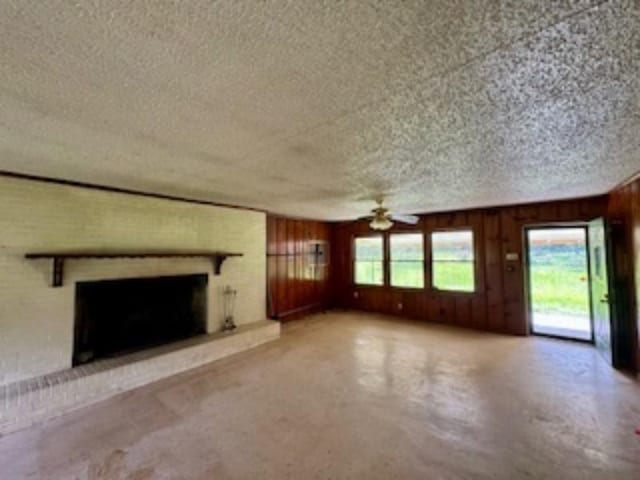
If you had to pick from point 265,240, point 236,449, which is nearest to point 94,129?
point 236,449

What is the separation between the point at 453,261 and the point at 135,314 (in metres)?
5.82

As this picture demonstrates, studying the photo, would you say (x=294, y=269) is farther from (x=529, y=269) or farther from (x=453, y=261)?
(x=529, y=269)

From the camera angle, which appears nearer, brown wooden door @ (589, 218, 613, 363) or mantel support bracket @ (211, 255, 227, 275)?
brown wooden door @ (589, 218, 613, 363)

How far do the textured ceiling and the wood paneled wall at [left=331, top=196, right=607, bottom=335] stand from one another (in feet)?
8.16

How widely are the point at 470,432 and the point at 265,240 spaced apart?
4502mm

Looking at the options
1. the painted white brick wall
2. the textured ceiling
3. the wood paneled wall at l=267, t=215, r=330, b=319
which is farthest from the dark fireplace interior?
the wood paneled wall at l=267, t=215, r=330, b=319

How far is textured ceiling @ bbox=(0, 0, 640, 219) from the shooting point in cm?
108

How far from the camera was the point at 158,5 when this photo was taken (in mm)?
1017

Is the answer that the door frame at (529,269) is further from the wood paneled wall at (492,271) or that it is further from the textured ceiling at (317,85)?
the textured ceiling at (317,85)

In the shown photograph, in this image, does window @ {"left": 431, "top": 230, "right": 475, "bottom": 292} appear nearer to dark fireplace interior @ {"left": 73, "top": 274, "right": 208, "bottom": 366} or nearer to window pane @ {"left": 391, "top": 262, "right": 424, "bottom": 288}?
window pane @ {"left": 391, "top": 262, "right": 424, "bottom": 288}

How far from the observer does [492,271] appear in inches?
228

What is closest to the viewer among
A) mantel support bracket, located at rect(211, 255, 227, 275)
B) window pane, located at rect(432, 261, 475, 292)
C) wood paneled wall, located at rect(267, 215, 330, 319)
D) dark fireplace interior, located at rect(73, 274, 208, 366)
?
dark fireplace interior, located at rect(73, 274, 208, 366)

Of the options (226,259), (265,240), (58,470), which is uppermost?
(265,240)

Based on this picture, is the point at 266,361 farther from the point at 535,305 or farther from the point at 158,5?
the point at 535,305
